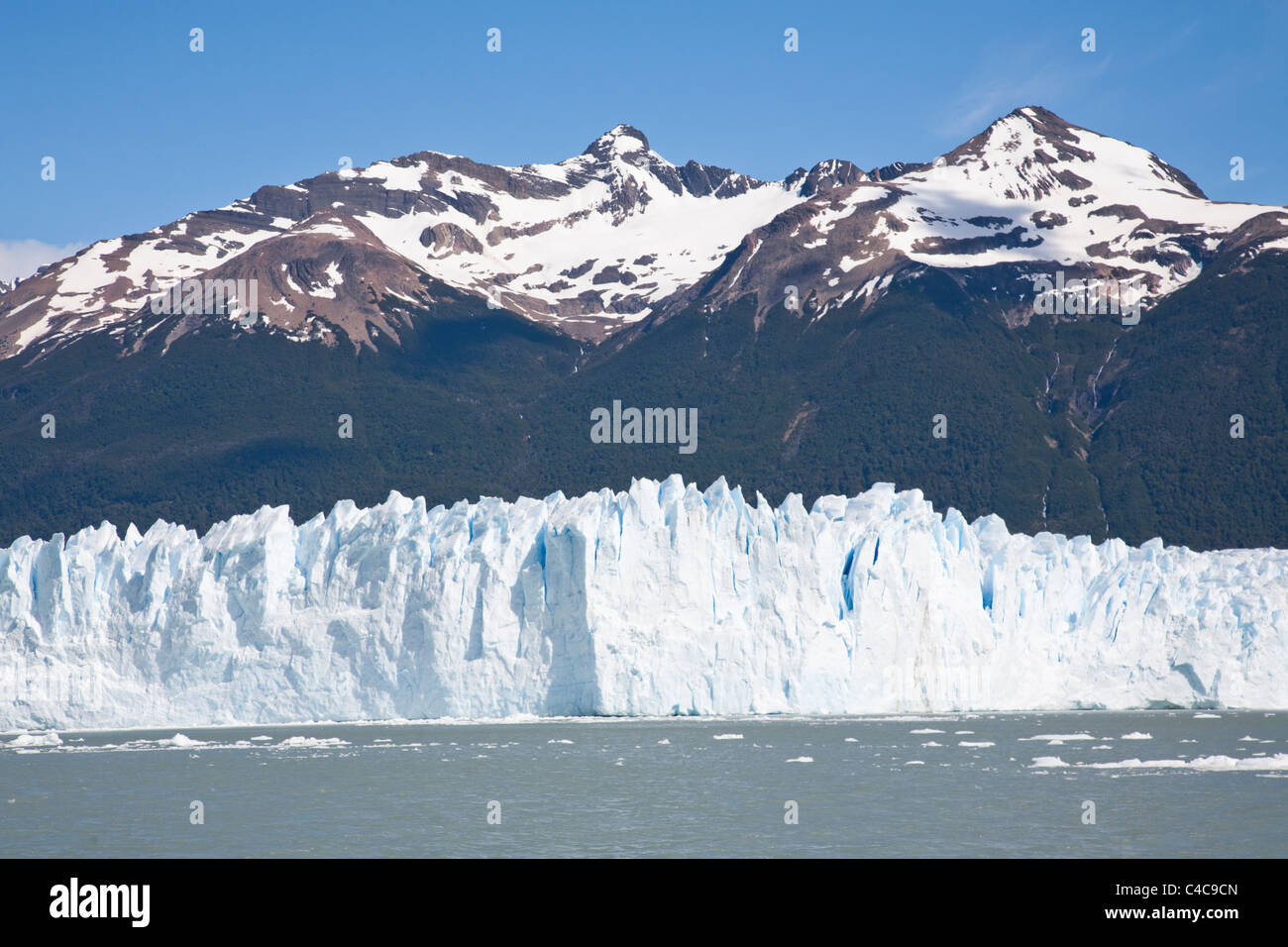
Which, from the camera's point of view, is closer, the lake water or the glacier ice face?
the lake water

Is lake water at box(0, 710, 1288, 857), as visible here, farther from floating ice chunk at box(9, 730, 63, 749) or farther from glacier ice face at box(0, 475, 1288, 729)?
glacier ice face at box(0, 475, 1288, 729)

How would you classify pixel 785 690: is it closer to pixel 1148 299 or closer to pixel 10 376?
pixel 1148 299

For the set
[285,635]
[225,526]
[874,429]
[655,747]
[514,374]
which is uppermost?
[514,374]

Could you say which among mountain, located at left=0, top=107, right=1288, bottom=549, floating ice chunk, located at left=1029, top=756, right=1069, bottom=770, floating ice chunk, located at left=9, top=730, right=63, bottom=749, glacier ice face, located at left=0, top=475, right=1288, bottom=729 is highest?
mountain, located at left=0, top=107, right=1288, bottom=549

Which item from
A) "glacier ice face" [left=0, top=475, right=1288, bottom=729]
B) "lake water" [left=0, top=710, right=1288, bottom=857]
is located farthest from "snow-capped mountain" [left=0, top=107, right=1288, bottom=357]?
"lake water" [left=0, top=710, right=1288, bottom=857]

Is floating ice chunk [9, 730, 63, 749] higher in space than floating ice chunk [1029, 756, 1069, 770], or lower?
higher

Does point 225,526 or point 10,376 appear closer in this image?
point 225,526
